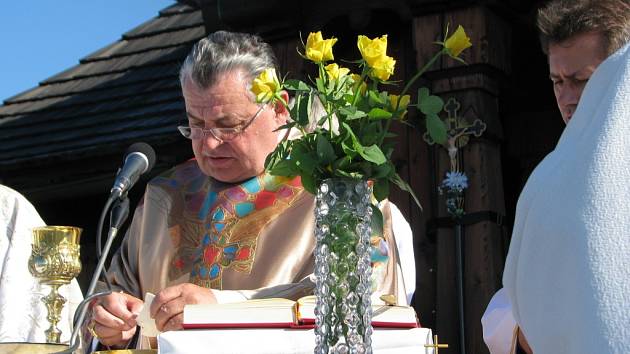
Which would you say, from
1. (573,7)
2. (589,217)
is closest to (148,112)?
(573,7)

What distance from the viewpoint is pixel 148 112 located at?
801 cm

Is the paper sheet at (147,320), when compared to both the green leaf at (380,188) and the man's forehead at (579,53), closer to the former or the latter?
the green leaf at (380,188)

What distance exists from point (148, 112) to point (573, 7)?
5.19m

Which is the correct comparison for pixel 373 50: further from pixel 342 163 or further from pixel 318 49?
pixel 342 163

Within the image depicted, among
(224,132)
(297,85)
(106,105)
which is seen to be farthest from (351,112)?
(106,105)

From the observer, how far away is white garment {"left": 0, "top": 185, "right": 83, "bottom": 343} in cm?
411

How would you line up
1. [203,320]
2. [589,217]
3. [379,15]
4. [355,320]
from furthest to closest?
[379,15]
[203,320]
[355,320]
[589,217]

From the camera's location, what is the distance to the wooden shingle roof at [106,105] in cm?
793

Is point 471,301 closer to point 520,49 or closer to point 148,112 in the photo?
point 520,49

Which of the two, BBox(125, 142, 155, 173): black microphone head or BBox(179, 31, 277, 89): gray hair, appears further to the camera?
BBox(179, 31, 277, 89): gray hair

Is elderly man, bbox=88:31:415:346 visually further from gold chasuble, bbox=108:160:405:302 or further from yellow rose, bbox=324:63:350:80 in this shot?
yellow rose, bbox=324:63:350:80

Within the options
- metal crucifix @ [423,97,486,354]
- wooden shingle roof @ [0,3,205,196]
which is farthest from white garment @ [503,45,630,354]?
wooden shingle roof @ [0,3,205,196]

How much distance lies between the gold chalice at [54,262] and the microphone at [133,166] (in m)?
0.29

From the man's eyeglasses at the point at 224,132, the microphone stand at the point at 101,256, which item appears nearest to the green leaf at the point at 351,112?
the microphone stand at the point at 101,256
